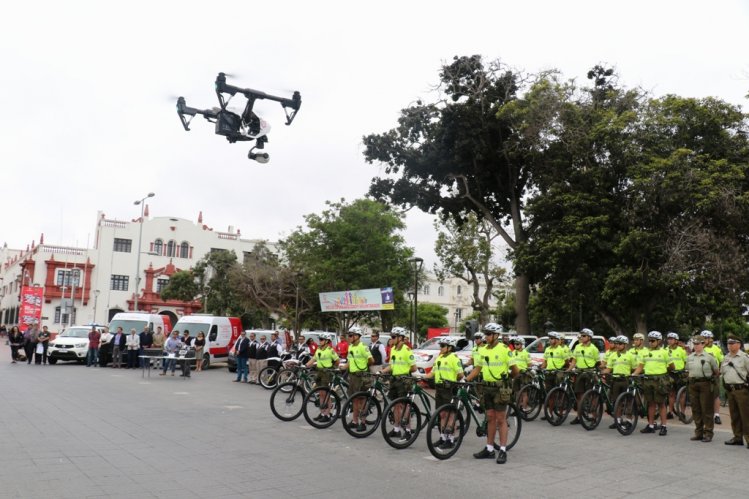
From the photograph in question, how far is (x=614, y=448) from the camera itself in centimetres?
Answer: 1086

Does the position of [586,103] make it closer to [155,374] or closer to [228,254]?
[155,374]

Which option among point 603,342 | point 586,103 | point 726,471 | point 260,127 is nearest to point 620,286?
point 603,342

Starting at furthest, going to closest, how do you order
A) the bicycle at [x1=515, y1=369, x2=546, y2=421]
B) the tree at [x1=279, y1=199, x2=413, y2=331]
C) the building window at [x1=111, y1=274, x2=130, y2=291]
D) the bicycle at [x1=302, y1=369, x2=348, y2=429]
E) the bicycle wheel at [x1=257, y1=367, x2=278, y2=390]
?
the building window at [x1=111, y1=274, x2=130, y2=291], the tree at [x1=279, y1=199, x2=413, y2=331], the bicycle wheel at [x1=257, y1=367, x2=278, y2=390], the bicycle at [x1=515, y1=369, x2=546, y2=421], the bicycle at [x1=302, y1=369, x2=348, y2=429]

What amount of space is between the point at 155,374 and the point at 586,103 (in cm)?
2083

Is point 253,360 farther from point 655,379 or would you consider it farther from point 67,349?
point 655,379

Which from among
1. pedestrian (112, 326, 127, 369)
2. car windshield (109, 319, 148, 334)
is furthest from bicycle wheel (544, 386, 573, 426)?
car windshield (109, 319, 148, 334)

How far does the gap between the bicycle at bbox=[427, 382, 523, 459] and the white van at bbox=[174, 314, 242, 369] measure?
19.5 meters

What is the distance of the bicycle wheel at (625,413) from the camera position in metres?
12.4

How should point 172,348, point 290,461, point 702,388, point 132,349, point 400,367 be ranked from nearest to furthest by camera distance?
point 290,461
point 400,367
point 702,388
point 172,348
point 132,349

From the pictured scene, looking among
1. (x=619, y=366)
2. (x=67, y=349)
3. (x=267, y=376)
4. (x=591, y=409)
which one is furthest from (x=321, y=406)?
(x=67, y=349)

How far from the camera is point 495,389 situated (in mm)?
9539

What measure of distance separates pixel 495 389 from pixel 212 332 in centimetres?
2096

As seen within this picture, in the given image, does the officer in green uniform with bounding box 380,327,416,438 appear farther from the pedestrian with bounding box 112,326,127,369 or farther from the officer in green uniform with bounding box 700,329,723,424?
the pedestrian with bounding box 112,326,127,369

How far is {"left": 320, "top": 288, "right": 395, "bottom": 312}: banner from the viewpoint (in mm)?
29172
